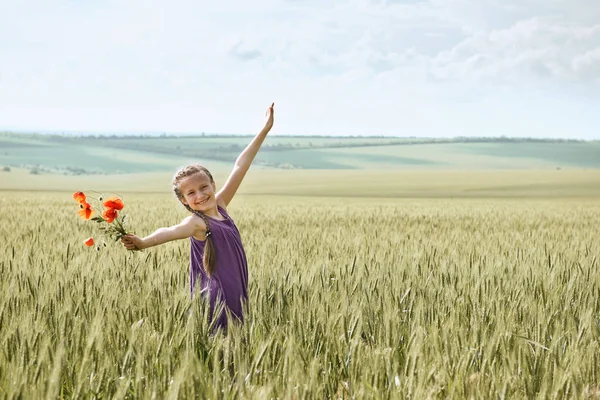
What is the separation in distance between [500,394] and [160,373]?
3.35ft

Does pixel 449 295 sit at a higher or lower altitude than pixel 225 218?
lower

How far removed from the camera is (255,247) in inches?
244

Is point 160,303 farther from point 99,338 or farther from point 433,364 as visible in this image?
point 433,364

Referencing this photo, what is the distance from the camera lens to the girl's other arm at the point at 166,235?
2.82 meters

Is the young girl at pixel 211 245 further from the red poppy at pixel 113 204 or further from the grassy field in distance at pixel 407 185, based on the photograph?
the grassy field in distance at pixel 407 185

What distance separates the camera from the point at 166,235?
2.90 m

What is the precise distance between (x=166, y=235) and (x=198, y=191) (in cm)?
30

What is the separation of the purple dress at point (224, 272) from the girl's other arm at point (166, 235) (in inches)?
3.6

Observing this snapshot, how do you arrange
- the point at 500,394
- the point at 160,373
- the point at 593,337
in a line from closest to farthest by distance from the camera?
the point at 500,394
the point at 160,373
the point at 593,337

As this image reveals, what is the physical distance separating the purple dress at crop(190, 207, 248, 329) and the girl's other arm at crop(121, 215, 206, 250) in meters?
0.09

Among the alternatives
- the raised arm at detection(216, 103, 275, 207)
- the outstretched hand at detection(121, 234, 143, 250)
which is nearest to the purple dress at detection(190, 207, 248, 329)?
the raised arm at detection(216, 103, 275, 207)

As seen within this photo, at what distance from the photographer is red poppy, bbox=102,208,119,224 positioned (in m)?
2.85

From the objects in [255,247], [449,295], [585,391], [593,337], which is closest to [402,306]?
[449,295]

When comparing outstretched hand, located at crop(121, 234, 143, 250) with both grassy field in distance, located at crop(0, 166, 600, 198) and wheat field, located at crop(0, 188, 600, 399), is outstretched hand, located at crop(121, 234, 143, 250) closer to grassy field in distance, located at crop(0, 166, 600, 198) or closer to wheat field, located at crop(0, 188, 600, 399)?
wheat field, located at crop(0, 188, 600, 399)
